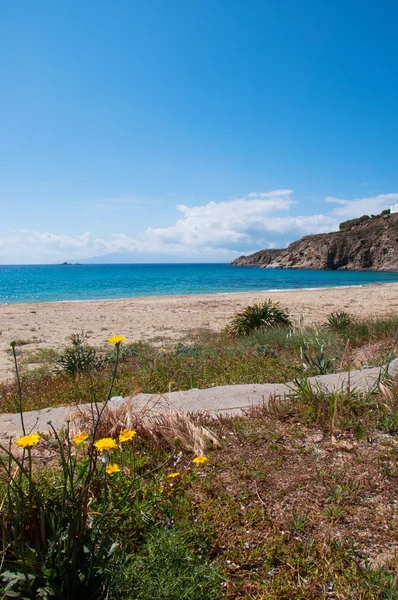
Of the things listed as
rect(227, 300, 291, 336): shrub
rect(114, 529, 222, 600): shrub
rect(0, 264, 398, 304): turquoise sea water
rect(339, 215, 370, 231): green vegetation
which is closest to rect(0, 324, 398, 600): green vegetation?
rect(114, 529, 222, 600): shrub

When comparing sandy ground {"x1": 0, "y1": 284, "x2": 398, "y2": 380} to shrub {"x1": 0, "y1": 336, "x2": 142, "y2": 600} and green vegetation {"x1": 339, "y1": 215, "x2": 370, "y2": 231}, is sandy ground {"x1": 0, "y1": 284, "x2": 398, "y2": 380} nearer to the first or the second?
shrub {"x1": 0, "y1": 336, "x2": 142, "y2": 600}

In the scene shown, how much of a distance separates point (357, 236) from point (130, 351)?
3267 inches

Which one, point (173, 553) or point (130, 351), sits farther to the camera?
point (130, 351)

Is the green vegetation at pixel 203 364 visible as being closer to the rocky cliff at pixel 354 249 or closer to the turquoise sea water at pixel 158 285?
the turquoise sea water at pixel 158 285

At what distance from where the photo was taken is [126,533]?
2150mm

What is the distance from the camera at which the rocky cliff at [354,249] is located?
250 ft

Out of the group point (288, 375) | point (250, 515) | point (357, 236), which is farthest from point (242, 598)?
point (357, 236)

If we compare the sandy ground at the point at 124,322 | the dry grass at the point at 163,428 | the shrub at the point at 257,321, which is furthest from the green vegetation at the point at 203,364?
the dry grass at the point at 163,428

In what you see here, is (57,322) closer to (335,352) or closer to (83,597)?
(335,352)

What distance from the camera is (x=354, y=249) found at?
81938 millimetres

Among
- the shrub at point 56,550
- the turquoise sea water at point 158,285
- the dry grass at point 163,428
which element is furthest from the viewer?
the turquoise sea water at point 158,285

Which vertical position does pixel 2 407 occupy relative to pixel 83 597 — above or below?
below

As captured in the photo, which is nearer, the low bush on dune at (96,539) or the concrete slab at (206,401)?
the low bush on dune at (96,539)

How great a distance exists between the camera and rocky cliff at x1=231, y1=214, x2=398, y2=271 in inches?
2995
